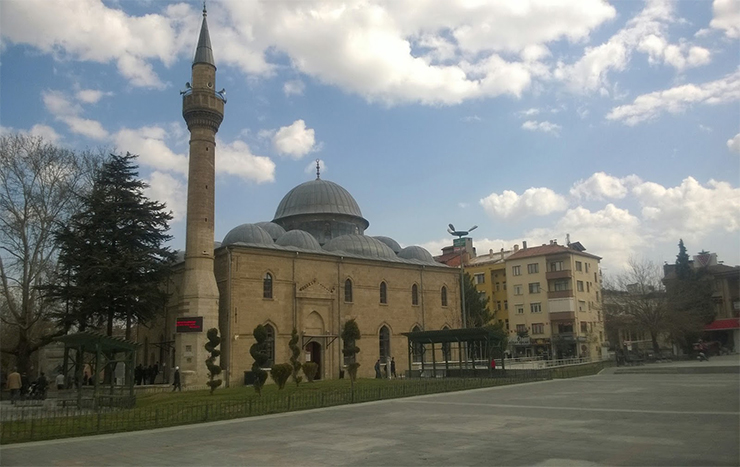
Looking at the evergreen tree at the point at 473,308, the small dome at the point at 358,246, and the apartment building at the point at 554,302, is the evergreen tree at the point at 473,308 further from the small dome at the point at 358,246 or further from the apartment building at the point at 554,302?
the small dome at the point at 358,246

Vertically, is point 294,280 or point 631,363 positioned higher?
point 294,280

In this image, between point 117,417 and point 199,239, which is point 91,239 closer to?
point 199,239

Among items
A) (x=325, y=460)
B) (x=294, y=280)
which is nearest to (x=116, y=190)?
(x=294, y=280)

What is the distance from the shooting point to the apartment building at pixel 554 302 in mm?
47594

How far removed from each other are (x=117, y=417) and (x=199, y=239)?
47.4 ft

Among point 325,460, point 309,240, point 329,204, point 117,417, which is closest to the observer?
point 325,460

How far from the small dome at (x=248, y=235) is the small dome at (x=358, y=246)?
444 cm

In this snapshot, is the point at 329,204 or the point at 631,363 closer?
the point at 631,363

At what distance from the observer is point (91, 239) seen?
2558cm

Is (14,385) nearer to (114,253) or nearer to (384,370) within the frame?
A: (114,253)

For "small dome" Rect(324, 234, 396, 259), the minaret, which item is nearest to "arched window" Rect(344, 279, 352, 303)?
"small dome" Rect(324, 234, 396, 259)

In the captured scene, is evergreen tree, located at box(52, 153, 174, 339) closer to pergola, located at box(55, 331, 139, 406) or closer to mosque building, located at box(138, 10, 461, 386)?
mosque building, located at box(138, 10, 461, 386)

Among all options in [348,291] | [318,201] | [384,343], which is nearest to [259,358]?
[348,291]

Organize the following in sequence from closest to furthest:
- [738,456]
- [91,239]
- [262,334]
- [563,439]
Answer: [738,456]
[563,439]
[262,334]
[91,239]
